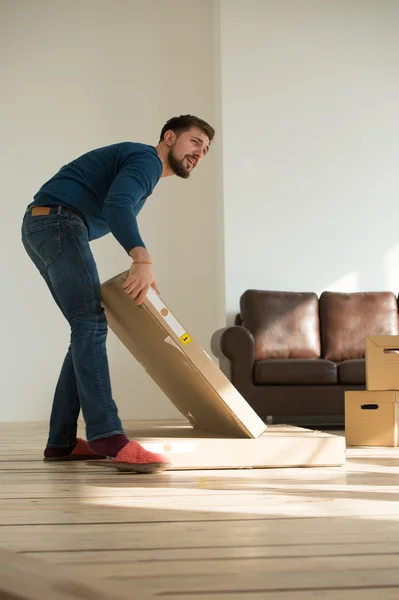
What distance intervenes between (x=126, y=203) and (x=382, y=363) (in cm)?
188

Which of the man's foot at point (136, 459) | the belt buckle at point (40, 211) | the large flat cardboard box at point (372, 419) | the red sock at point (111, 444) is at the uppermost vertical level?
the belt buckle at point (40, 211)

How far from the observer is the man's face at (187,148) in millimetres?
2764

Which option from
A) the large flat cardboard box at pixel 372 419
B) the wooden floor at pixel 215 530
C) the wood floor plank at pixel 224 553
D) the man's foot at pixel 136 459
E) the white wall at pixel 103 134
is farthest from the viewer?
the white wall at pixel 103 134

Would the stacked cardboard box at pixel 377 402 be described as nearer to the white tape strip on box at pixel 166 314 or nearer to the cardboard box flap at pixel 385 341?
the cardboard box flap at pixel 385 341

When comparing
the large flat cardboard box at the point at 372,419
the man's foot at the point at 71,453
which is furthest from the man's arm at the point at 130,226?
the large flat cardboard box at the point at 372,419

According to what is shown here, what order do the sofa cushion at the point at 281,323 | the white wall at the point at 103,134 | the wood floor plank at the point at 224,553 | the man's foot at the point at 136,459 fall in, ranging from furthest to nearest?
the white wall at the point at 103,134 < the sofa cushion at the point at 281,323 < the man's foot at the point at 136,459 < the wood floor plank at the point at 224,553

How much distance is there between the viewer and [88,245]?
Result: 2.55 m

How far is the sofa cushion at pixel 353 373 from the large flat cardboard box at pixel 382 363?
1.12 meters

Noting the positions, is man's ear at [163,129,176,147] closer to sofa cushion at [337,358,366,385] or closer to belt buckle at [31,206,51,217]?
belt buckle at [31,206,51,217]

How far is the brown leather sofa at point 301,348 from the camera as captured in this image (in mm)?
4879

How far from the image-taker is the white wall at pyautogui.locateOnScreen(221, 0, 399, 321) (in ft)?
20.0

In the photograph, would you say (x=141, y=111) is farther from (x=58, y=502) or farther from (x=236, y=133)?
(x=58, y=502)

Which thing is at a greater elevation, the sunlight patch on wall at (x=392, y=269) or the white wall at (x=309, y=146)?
the white wall at (x=309, y=146)

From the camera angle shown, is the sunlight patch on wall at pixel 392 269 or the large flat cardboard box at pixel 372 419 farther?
the sunlight patch on wall at pixel 392 269
